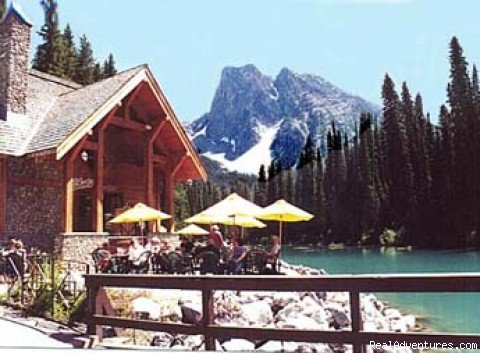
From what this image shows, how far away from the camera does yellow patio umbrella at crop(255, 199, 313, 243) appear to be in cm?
544

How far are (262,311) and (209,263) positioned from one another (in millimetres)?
690

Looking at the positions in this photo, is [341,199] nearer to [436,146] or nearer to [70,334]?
[436,146]

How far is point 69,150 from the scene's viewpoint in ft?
28.6

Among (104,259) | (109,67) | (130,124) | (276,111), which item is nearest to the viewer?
(276,111)

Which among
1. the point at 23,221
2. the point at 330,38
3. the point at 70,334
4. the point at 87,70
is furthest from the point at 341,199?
the point at 23,221

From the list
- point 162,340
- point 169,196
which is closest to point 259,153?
point 162,340

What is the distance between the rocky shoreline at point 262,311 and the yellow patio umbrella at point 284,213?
469mm

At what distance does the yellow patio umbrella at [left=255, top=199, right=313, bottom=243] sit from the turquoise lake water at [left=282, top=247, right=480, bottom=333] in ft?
1.28

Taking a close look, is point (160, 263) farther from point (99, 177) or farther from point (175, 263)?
point (99, 177)

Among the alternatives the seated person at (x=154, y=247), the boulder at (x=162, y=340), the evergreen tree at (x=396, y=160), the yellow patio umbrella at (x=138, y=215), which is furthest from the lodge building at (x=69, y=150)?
the evergreen tree at (x=396, y=160)

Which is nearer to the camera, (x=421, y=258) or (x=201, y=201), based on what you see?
(x=421, y=258)

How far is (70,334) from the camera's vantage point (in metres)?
5.24

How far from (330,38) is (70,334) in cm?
329

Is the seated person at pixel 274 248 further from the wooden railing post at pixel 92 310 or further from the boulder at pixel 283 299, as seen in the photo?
the wooden railing post at pixel 92 310
